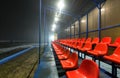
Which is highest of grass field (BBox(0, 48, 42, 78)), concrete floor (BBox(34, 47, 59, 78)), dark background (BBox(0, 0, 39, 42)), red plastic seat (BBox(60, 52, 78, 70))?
dark background (BBox(0, 0, 39, 42))

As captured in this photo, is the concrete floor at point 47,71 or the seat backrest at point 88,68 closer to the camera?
the seat backrest at point 88,68

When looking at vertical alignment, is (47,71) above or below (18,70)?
above

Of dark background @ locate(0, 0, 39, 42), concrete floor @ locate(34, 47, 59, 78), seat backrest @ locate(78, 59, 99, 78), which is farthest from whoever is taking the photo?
dark background @ locate(0, 0, 39, 42)

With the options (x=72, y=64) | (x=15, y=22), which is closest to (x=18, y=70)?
(x=72, y=64)

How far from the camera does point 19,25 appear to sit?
2123 cm

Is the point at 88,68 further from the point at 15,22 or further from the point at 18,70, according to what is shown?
the point at 15,22

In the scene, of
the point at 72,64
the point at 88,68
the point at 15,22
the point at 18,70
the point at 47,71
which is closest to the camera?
the point at 88,68

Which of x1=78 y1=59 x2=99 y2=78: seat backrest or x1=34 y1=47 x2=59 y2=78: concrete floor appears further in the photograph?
x1=34 y1=47 x2=59 y2=78: concrete floor

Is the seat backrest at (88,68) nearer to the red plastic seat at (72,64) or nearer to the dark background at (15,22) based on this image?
the red plastic seat at (72,64)

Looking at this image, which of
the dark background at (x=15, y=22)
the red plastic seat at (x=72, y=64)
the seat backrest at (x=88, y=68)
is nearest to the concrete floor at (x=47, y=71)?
the red plastic seat at (x=72, y=64)

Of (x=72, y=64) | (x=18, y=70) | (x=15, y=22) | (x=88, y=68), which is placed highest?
(x=15, y=22)

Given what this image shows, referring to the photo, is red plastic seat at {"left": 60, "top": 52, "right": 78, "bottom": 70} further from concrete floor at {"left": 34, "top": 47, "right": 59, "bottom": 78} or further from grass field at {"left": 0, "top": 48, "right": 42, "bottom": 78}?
grass field at {"left": 0, "top": 48, "right": 42, "bottom": 78}

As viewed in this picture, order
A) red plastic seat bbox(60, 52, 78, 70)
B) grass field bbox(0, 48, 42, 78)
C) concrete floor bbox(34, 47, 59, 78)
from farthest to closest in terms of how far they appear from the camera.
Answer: grass field bbox(0, 48, 42, 78), concrete floor bbox(34, 47, 59, 78), red plastic seat bbox(60, 52, 78, 70)

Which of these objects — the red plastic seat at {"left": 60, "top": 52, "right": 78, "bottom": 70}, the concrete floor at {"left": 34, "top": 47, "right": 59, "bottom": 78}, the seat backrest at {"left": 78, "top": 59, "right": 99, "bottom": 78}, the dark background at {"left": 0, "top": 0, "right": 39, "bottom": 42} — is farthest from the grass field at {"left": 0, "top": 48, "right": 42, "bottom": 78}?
the dark background at {"left": 0, "top": 0, "right": 39, "bottom": 42}
